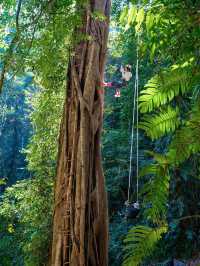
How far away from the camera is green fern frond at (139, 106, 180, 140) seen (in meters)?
0.84

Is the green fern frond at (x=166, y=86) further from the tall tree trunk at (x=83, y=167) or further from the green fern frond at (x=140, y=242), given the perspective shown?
the tall tree trunk at (x=83, y=167)

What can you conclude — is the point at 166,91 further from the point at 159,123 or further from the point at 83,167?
the point at 83,167

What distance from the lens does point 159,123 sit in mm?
849

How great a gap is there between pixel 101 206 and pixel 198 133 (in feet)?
7.81

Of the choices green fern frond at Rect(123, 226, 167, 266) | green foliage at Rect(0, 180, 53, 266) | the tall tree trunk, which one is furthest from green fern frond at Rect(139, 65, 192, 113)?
green foliage at Rect(0, 180, 53, 266)

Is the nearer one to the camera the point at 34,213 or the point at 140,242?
the point at 140,242

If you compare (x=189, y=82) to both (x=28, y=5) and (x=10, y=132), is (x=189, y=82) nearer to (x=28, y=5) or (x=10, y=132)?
(x=28, y=5)

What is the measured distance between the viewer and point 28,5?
7.80 feet

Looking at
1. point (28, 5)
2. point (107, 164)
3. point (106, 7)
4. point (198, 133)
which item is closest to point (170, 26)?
point (198, 133)

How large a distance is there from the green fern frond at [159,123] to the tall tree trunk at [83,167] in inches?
78.8

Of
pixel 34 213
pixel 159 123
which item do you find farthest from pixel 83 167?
pixel 159 123

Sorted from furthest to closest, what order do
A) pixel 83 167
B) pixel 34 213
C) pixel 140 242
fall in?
pixel 34 213 < pixel 83 167 < pixel 140 242

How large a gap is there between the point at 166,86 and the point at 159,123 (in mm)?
82

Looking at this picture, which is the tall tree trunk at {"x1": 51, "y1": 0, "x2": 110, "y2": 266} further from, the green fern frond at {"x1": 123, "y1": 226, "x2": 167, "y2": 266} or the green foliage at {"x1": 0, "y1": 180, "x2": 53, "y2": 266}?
the green fern frond at {"x1": 123, "y1": 226, "x2": 167, "y2": 266}
